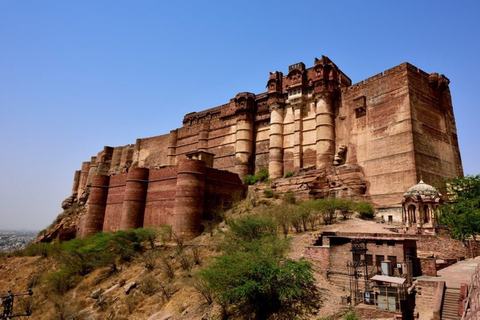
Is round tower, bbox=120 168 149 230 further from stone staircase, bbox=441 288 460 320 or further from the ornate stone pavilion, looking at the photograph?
stone staircase, bbox=441 288 460 320

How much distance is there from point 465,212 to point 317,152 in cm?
1539

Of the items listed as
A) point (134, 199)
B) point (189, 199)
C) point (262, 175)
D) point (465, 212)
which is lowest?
point (465, 212)

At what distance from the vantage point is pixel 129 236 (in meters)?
21.6

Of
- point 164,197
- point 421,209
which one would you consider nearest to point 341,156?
point 421,209

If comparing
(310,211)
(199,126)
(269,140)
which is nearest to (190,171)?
(310,211)

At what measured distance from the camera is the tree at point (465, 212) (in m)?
12.7

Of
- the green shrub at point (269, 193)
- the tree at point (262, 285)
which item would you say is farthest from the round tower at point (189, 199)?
the tree at point (262, 285)

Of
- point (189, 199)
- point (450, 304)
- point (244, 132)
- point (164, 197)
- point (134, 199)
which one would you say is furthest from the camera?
point (244, 132)

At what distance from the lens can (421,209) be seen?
18969 mm

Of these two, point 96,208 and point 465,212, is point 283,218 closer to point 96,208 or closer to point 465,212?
point 465,212

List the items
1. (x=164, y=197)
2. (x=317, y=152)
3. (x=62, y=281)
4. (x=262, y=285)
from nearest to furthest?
(x=262, y=285) → (x=62, y=281) → (x=164, y=197) → (x=317, y=152)

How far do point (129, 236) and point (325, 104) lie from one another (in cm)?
1729

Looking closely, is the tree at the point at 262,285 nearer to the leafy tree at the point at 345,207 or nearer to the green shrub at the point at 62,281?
the leafy tree at the point at 345,207

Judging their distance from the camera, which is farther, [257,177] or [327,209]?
[257,177]
